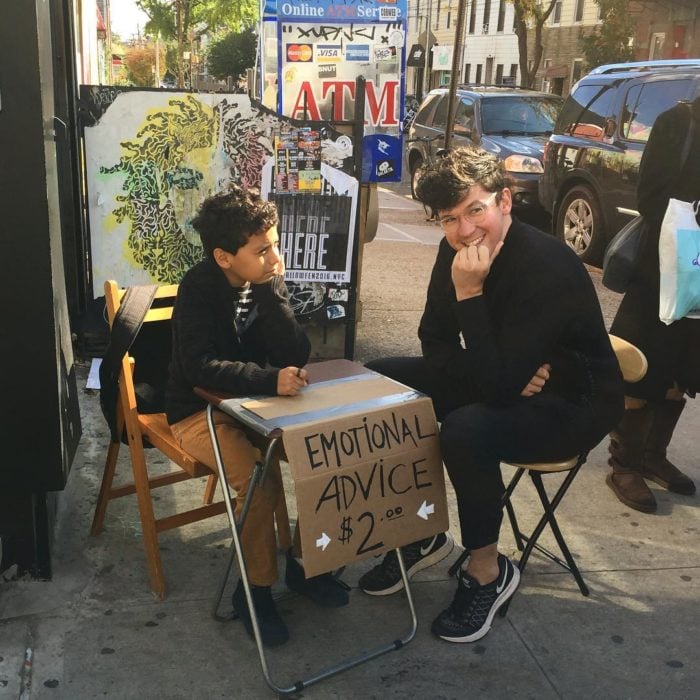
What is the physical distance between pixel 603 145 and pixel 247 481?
7336 millimetres

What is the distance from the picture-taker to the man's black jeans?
2809mm

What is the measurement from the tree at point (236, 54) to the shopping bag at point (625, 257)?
151 ft

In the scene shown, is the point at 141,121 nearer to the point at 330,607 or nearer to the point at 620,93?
the point at 330,607

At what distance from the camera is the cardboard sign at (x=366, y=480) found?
2.55 meters

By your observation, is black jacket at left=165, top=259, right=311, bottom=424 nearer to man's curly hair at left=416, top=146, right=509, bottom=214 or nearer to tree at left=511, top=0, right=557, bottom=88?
man's curly hair at left=416, top=146, right=509, bottom=214

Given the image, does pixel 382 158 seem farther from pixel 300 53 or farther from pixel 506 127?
pixel 506 127

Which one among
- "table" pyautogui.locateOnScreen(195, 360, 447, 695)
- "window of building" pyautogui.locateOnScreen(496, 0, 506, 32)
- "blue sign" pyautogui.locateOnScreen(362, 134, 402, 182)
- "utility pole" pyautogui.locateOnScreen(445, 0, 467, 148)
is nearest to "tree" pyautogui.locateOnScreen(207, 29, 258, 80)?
"window of building" pyautogui.locateOnScreen(496, 0, 506, 32)

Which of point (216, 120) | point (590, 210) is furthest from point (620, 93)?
point (216, 120)

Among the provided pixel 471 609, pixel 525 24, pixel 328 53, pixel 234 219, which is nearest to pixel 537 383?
pixel 471 609

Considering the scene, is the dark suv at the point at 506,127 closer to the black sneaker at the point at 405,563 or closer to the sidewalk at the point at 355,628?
the sidewalk at the point at 355,628

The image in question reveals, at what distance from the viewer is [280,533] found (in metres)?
3.37

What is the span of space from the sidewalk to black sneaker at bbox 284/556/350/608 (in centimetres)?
4

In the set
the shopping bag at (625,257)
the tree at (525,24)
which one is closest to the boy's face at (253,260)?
the shopping bag at (625,257)

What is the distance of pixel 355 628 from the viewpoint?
296cm
